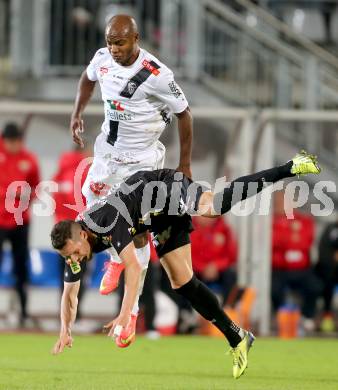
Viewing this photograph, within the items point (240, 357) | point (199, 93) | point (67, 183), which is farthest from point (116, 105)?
point (199, 93)

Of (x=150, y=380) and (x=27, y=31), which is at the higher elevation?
(x=27, y=31)

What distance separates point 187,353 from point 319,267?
135 inches

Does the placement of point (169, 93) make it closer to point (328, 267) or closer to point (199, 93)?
point (328, 267)

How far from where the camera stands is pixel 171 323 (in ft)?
43.6

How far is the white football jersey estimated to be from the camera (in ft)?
27.3

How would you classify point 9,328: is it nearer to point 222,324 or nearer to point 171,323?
point 171,323

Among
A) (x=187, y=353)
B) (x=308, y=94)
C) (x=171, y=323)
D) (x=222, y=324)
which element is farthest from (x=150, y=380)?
(x=308, y=94)

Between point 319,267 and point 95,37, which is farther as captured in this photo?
point 95,37

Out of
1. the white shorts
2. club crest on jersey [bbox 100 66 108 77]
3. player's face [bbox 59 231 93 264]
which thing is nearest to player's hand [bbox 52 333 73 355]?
player's face [bbox 59 231 93 264]

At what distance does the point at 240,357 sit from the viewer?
332 inches

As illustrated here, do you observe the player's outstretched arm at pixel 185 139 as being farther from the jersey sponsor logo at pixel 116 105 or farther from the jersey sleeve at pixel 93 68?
the jersey sleeve at pixel 93 68

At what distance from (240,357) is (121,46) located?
240 cm

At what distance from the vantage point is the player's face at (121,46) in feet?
26.2

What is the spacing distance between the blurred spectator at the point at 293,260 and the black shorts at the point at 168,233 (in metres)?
5.28
